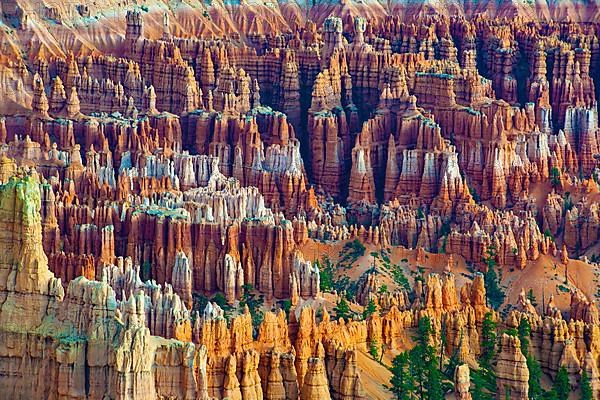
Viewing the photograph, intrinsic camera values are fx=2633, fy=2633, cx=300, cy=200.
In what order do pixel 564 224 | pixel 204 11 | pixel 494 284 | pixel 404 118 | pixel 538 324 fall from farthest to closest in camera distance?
1. pixel 204 11
2. pixel 404 118
3. pixel 564 224
4. pixel 494 284
5. pixel 538 324

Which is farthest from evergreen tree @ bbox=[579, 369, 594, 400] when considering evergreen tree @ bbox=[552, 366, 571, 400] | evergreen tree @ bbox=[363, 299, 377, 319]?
evergreen tree @ bbox=[363, 299, 377, 319]

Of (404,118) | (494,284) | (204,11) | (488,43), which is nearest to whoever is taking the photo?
(494,284)

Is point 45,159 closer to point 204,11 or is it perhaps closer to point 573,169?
point 573,169

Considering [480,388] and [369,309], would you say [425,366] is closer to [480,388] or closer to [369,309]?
[480,388]

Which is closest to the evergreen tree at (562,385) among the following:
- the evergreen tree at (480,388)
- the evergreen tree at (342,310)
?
the evergreen tree at (480,388)

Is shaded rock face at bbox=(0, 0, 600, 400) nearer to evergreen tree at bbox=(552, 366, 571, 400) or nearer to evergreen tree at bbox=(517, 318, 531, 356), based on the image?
evergreen tree at bbox=(517, 318, 531, 356)

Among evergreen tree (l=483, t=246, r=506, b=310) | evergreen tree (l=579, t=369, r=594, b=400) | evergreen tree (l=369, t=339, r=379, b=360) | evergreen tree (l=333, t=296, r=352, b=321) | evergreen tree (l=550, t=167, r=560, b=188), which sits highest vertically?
evergreen tree (l=550, t=167, r=560, b=188)

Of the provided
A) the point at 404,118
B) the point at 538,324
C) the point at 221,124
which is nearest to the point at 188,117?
the point at 221,124
